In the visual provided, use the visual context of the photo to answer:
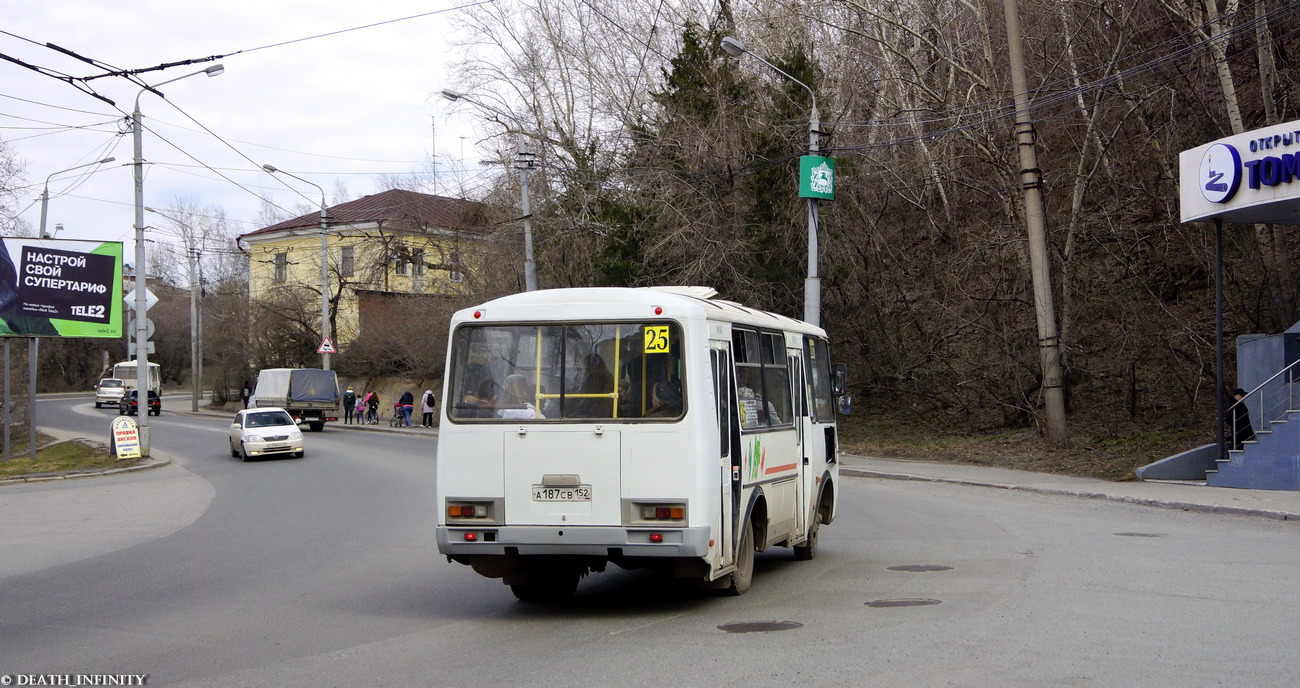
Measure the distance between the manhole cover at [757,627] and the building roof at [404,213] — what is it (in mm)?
35355

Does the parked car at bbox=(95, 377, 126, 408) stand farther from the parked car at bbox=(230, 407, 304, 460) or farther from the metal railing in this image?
the metal railing

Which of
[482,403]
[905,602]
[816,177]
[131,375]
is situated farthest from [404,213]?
[905,602]

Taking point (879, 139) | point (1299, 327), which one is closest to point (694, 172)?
point (879, 139)

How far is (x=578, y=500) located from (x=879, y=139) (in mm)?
28477

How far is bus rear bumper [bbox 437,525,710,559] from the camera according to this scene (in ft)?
28.4

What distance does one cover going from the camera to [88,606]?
1001cm

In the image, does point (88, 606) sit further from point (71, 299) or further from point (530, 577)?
point (71, 299)

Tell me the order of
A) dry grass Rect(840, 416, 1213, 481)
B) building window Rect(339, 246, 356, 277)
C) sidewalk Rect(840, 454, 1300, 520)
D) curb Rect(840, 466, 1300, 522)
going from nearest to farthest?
1. curb Rect(840, 466, 1300, 522)
2. sidewalk Rect(840, 454, 1300, 520)
3. dry grass Rect(840, 416, 1213, 481)
4. building window Rect(339, 246, 356, 277)

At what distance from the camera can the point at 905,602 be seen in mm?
9273

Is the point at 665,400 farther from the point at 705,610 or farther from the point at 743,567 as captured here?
the point at 743,567

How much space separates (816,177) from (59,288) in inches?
808

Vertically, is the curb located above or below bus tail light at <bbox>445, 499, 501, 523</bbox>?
below

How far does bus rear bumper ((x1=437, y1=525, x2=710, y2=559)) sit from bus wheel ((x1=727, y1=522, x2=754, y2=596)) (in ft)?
3.66

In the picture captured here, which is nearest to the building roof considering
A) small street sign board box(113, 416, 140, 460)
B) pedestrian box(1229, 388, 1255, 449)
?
small street sign board box(113, 416, 140, 460)
